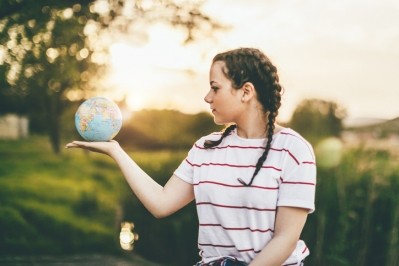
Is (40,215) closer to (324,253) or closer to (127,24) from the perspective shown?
(127,24)

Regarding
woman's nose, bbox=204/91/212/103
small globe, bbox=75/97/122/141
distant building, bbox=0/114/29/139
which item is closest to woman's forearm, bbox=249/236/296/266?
woman's nose, bbox=204/91/212/103

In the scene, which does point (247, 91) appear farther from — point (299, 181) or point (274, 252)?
point (274, 252)

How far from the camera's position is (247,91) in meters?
2.59

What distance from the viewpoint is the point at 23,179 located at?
17250 mm

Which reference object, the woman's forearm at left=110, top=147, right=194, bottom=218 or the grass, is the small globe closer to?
the woman's forearm at left=110, top=147, right=194, bottom=218

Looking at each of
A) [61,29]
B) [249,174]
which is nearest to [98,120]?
[249,174]

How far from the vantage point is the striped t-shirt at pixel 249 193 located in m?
Answer: 2.39

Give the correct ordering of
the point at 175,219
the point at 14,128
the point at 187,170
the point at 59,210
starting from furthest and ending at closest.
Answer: the point at 14,128, the point at 59,210, the point at 175,219, the point at 187,170

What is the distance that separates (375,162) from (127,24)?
335 cm

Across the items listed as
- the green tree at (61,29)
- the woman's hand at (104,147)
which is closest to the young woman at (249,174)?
the woman's hand at (104,147)

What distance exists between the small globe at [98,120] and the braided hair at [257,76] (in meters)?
0.87

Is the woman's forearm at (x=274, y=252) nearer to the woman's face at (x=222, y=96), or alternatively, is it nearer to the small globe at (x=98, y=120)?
the woman's face at (x=222, y=96)

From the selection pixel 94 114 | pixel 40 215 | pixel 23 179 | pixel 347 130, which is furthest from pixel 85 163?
pixel 94 114

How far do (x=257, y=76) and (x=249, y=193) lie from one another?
Answer: 1.70 ft
